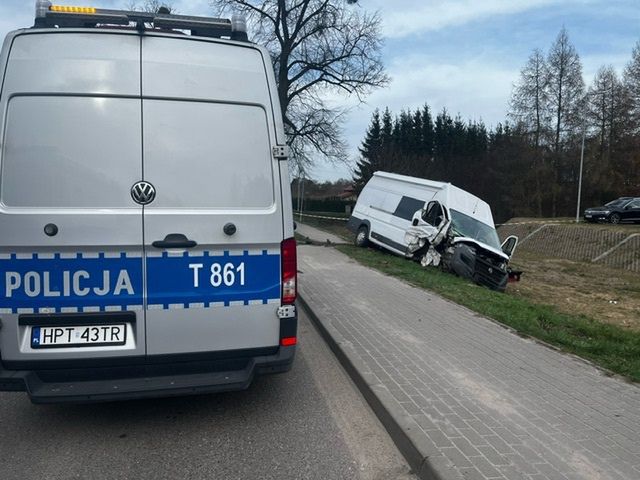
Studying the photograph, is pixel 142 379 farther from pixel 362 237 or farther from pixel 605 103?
pixel 605 103

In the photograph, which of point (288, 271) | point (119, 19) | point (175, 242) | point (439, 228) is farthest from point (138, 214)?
point (439, 228)

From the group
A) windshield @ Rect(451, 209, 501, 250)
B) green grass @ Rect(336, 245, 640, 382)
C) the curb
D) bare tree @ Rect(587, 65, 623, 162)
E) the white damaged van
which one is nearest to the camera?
the curb

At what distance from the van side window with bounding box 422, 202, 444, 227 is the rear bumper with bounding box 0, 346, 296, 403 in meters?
12.6

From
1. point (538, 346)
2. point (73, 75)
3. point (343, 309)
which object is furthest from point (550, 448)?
point (343, 309)

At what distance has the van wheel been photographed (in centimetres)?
2020

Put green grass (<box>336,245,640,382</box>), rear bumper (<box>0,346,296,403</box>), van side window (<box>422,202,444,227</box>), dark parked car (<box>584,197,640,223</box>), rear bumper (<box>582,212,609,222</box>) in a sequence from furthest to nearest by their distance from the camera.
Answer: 1. rear bumper (<box>582,212,609,222</box>)
2. dark parked car (<box>584,197,640,223</box>)
3. van side window (<box>422,202,444,227</box>)
4. green grass (<box>336,245,640,382</box>)
5. rear bumper (<box>0,346,296,403</box>)

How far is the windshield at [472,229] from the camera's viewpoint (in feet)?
51.0

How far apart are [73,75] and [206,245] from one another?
143 cm

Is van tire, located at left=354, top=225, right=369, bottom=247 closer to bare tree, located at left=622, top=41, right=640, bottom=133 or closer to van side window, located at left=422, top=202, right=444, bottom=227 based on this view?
van side window, located at left=422, top=202, right=444, bottom=227

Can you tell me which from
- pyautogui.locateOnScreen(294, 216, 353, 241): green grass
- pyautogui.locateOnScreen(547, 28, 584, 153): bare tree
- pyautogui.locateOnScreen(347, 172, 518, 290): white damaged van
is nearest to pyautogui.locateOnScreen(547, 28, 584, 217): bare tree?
pyautogui.locateOnScreen(547, 28, 584, 153): bare tree

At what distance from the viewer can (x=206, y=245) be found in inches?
155

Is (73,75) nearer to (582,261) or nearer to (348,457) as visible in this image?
(348,457)

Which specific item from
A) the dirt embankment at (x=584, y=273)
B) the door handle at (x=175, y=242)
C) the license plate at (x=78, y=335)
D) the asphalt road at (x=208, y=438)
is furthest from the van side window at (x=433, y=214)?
the license plate at (x=78, y=335)

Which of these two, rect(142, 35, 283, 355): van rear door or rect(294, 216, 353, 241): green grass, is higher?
rect(142, 35, 283, 355): van rear door
